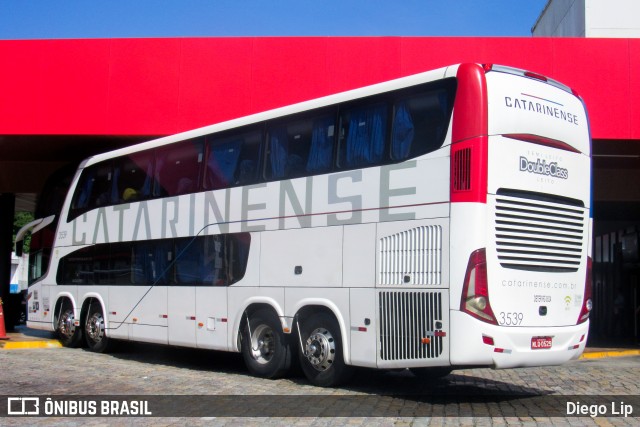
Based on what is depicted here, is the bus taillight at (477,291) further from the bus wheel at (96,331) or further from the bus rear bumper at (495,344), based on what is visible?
the bus wheel at (96,331)

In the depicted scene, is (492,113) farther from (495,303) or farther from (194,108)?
(194,108)

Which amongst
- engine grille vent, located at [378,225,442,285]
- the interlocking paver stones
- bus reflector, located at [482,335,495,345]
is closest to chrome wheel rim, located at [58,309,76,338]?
the interlocking paver stones

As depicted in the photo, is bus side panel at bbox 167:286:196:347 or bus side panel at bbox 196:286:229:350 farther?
bus side panel at bbox 167:286:196:347

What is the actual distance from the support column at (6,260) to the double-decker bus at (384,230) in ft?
34.4

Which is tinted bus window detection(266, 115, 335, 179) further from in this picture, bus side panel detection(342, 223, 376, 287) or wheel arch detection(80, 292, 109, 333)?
wheel arch detection(80, 292, 109, 333)

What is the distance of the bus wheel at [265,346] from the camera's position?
481 inches

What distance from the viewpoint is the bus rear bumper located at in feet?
31.0

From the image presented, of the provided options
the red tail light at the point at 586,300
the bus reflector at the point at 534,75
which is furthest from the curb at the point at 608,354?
the bus reflector at the point at 534,75

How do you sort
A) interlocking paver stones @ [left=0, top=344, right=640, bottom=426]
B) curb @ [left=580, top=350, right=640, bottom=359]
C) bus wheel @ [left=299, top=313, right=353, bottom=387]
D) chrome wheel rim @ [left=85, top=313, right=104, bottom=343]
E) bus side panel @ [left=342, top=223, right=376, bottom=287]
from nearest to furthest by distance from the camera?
1. interlocking paver stones @ [left=0, top=344, right=640, bottom=426]
2. bus side panel @ [left=342, top=223, right=376, bottom=287]
3. bus wheel @ [left=299, top=313, right=353, bottom=387]
4. chrome wheel rim @ [left=85, top=313, right=104, bottom=343]
5. curb @ [left=580, top=350, right=640, bottom=359]

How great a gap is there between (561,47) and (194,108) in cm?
776

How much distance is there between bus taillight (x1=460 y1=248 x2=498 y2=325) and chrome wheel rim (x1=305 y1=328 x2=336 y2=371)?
2.48 metres

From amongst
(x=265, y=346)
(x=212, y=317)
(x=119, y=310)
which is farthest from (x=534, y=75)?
(x=119, y=310)

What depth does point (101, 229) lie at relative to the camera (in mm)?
16578

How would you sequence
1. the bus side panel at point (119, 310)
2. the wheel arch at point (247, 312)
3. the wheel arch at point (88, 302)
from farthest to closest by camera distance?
the wheel arch at point (88, 302) < the bus side panel at point (119, 310) < the wheel arch at point (247, 312)
